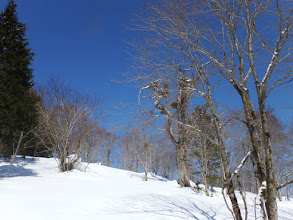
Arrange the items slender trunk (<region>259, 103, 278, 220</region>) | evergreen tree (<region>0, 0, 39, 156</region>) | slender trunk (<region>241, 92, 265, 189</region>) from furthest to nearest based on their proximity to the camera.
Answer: evergreen tree (<region>0, 0, 39, 156</region>), slender trunk (<region>241, 92, 265, 189</region>), slender trunk (<region>259, 103, 278, 220</region>)

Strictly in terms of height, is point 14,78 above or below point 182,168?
above

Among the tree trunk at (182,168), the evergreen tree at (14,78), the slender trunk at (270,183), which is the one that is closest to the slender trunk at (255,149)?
the slender trunk at (270,183)

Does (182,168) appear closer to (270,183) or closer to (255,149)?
(255,149)

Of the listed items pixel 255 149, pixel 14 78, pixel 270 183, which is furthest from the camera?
pixel 14 78

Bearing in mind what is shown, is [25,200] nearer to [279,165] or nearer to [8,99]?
[8,99]

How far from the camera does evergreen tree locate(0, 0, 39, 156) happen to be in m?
9.64

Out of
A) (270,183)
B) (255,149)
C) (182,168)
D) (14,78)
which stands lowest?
(270,183)

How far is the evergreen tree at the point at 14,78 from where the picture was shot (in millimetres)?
9641

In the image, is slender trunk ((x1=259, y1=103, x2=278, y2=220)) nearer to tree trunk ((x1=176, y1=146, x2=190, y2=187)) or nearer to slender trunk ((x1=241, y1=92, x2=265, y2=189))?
slender trunk ((x1=241, y1=92, x2=265, y2=189))

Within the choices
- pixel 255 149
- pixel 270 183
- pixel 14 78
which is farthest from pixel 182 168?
pixel 14 78

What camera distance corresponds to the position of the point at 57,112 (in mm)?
12773

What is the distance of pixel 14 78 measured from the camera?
10102mm

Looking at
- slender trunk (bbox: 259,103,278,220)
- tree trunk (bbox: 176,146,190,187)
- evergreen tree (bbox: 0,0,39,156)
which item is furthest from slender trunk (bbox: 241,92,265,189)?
evergreen tree (bbox: 0,0,39,156)

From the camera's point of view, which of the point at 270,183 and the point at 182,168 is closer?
the point at 270,183
